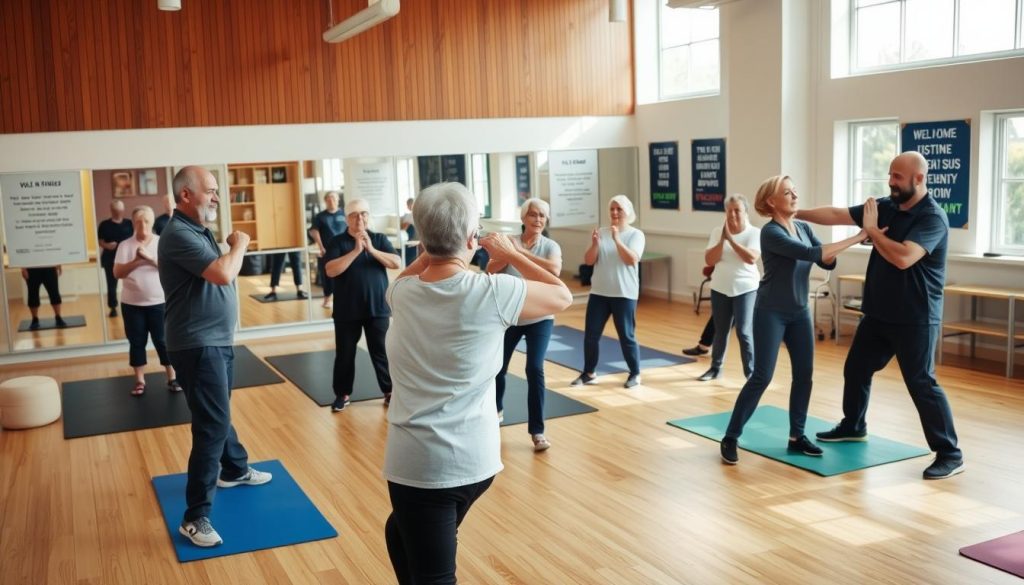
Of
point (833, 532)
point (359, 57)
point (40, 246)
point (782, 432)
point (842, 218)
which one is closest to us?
point (833, 532)

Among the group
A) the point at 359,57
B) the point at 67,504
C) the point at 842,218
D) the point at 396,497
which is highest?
the point at 359,57

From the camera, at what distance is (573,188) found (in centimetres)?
1141

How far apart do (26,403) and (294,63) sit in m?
4.72

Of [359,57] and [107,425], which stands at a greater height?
[359,57]

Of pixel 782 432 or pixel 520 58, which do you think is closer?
pixel 782 432

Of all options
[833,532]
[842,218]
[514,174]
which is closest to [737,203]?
[842,218]

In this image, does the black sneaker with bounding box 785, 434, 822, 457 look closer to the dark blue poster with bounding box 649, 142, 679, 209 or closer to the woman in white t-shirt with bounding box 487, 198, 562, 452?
the woman in white t-shirt with bounding box 487, 198, 562, 452

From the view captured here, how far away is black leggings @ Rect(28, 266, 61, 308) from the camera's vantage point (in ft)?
30.2

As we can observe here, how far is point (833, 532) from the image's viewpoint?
14.4 feet

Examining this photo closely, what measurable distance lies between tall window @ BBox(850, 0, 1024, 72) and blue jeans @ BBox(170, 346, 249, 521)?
659 cm

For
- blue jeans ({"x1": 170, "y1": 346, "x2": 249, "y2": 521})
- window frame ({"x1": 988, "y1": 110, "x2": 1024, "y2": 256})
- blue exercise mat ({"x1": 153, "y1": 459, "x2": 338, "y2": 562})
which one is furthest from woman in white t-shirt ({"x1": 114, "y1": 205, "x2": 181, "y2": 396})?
window frame ({"x1": 988, "y1": 110, "x2": 1024, "y2": 256})

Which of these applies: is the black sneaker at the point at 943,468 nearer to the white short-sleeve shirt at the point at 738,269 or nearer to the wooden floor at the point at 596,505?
the wooden floor at the point at 596,505

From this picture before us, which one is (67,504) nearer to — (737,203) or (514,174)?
(737,203)

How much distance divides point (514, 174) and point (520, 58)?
4.28 ft
